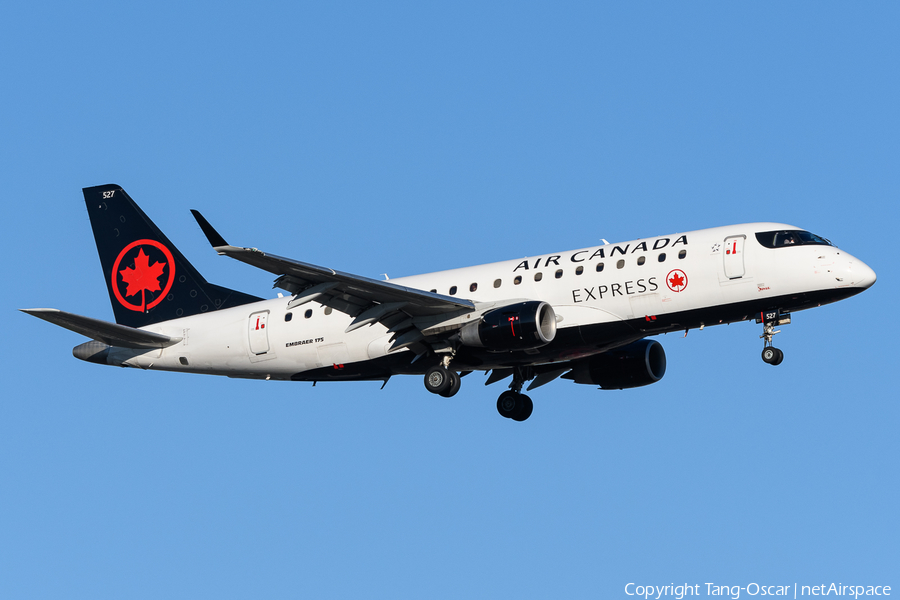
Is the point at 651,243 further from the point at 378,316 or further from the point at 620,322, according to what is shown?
the point at 378,316

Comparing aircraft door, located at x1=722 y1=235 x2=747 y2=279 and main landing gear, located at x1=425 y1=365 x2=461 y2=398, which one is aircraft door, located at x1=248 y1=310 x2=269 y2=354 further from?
aircraft door, located at x1=722 y1=235 x2=747 y2=279

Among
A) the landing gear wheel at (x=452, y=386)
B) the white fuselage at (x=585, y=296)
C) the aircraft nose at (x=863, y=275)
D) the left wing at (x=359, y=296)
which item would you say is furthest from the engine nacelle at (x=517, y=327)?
the aircraft nose at (x=863, y=275)

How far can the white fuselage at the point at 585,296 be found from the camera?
33.7 m

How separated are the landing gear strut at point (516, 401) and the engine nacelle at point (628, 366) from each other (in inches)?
87.7

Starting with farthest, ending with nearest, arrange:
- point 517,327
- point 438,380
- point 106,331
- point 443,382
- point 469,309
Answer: point 106,331
point 438,380
point 443,382
point 469,309
point 517,327

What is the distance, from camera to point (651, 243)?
35.5 meters

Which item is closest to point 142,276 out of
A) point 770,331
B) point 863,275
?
point 770,331

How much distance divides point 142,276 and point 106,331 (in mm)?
4791

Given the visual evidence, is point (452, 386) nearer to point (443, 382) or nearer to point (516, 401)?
point (443, 382)

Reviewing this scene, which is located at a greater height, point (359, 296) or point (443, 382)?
point (359, 296)

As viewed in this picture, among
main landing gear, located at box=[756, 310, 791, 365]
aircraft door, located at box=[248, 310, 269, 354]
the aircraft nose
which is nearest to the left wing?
aircraft door, located at box=[248, 310, 269, 354]

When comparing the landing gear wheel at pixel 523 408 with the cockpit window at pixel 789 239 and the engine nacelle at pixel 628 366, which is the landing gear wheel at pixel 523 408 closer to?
the engine nacelle at pixel 628 366

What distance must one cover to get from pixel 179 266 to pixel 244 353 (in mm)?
5185

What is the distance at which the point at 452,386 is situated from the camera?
36.6m
